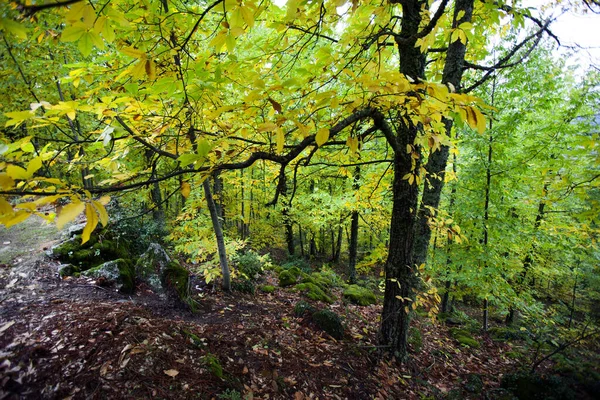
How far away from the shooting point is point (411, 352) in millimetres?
3996

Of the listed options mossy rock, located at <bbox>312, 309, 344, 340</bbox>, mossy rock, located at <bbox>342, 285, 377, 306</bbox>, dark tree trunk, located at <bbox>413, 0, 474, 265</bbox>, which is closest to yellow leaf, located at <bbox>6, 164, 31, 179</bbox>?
dark tree trunk, located at <bbox>413, 0, 474, 265</bbox>

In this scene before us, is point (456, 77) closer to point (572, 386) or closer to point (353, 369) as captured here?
Answer: point (572, 386)

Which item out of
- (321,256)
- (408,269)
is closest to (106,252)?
(408,269)

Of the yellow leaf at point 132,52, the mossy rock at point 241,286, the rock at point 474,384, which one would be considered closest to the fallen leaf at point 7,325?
the yellow leaf at point 132,52

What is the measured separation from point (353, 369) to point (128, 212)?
8.37 m

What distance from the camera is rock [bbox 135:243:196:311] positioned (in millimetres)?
4223

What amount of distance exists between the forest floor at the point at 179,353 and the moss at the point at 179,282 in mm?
186

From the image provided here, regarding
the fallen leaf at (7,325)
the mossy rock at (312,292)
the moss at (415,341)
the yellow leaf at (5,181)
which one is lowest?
the mossy rock at (312,292)

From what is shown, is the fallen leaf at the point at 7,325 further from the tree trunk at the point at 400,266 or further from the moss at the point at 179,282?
the tree trunk at the point at 400,266

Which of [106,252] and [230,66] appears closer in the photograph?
[230,66]

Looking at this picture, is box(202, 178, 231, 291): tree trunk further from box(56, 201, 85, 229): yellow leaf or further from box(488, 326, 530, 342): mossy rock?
box(488, 326, 530, 342): mossy rock

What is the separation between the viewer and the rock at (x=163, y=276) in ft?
13.9

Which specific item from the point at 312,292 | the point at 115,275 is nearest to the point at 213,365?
the point at 115,275

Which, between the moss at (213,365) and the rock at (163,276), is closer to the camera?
the moss at (213,365)
